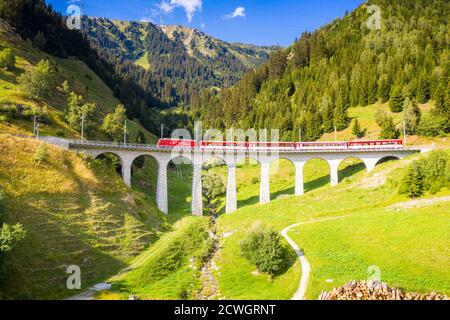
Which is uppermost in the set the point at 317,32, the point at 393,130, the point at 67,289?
the point at 317,32

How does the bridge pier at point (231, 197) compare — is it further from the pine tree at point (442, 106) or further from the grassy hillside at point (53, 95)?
the pine tree at point (442, 106)

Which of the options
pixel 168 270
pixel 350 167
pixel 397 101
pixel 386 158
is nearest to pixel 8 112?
pixel 168 270

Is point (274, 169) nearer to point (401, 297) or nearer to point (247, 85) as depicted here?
point (401, 297)

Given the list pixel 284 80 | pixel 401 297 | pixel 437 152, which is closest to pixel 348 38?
pixel 284 80

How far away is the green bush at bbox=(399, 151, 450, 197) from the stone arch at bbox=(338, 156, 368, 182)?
20308 mm

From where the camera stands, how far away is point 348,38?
161750mm

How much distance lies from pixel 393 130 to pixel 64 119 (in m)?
86.1

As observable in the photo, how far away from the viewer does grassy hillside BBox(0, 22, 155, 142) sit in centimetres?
6994

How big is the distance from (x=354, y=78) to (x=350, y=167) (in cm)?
6168

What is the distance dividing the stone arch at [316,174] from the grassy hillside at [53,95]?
5537 centimetres

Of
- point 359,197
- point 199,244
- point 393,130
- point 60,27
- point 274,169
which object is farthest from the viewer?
point 60,27

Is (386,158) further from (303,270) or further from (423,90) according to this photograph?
(303,270)

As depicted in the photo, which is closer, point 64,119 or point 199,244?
point 199,244

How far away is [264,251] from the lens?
37531mm
